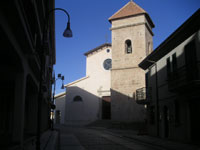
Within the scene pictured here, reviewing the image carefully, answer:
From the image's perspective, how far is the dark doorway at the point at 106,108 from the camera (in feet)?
130

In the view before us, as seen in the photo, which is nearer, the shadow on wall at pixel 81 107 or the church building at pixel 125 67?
the church building at pixel 125 67

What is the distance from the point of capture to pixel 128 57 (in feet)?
109

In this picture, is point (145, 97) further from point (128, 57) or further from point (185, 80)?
point (128, 57)

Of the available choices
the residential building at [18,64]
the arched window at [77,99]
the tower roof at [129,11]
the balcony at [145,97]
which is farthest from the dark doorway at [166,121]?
the arched window at [77,99]

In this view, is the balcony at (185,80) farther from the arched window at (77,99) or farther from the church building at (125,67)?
the arched window at (77,99)

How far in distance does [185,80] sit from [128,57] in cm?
1959

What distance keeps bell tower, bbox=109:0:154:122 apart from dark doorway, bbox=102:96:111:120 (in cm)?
733

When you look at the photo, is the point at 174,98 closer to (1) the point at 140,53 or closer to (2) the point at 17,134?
(2) the point at 17,134

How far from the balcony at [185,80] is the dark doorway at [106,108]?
24.7 metres

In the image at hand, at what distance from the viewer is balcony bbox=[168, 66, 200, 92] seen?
13.0m

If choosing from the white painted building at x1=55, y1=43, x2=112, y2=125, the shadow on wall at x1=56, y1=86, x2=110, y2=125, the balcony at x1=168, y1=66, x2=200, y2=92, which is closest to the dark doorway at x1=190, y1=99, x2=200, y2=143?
the balcony at x1=168, y1=66, x2=200, y2=92

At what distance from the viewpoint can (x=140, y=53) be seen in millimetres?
32719

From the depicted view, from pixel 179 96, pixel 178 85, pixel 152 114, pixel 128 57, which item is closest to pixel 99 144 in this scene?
pixel 178 85

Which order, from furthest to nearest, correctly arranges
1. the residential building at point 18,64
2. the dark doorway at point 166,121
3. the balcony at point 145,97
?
1. the balcony at point 145,97
2. the dark doorway at point 166,121
3. the residential building at point 18,64
